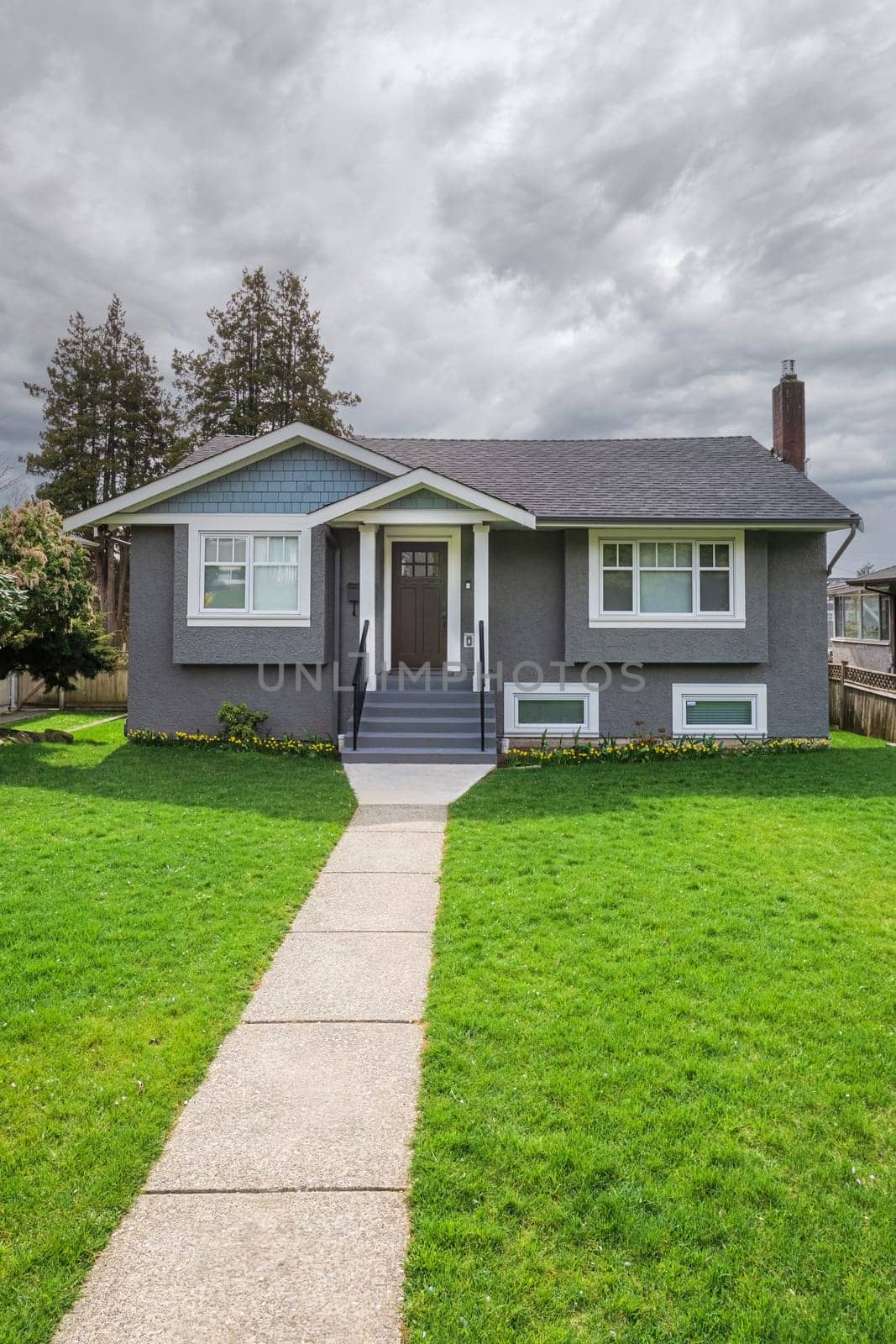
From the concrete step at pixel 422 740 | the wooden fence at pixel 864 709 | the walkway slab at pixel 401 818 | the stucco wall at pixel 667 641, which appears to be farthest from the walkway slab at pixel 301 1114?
the wooden fence at pixel 864 709

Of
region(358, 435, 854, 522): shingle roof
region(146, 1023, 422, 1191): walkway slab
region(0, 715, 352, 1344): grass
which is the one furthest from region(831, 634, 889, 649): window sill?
region(146, 1023, 422, 1191): walkway slab

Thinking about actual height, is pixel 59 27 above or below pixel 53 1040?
above

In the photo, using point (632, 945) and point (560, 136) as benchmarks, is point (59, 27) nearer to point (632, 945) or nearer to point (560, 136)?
point (560, 136)

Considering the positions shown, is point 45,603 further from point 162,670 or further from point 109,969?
point 109,969

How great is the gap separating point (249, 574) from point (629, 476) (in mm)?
7126

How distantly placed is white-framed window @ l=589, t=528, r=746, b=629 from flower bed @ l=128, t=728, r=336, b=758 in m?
5.09

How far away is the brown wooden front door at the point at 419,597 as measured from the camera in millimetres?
13117

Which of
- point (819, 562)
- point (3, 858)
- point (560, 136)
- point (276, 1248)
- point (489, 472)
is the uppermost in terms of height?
point (560, 136)

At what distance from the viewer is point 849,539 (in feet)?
42.1

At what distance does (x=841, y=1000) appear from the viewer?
3.88 metres

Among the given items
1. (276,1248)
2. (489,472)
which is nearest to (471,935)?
(276,1248)

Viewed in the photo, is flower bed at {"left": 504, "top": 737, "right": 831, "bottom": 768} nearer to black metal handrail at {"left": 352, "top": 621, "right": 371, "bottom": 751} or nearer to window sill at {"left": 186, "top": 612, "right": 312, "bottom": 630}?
black metal handrail at {"left": 352, "top": 621, "right": 371, "bottom": 751}

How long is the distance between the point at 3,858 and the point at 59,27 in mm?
11146

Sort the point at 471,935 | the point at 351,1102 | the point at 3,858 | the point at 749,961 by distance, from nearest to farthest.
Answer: the point at 351,1102 < the point at 749,961 < the point at 471,935 < the point at 3,858
